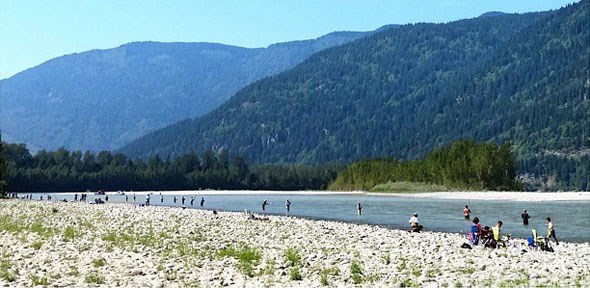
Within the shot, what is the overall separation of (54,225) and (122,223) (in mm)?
4696

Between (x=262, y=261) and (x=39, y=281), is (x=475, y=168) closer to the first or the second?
(x=262, y=261)

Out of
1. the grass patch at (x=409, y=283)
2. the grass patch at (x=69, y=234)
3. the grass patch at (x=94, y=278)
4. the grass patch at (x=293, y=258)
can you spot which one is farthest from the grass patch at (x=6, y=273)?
the grass patch at (x=409, y=283)

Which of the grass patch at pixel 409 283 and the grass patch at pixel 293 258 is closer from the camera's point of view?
the grass patch at pixel 409 283

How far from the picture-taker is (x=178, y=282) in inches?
875

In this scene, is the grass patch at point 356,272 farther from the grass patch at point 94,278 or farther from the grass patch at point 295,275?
the grass patch at point 94,278

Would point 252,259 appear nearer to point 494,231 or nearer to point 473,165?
point 494,231

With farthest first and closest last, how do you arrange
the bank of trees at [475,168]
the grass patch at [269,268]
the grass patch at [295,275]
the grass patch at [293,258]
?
1. the bank of trees at [475,168]
2. the grass patch at [293,258]
3. the grass patch at [269,268]
4. the grass patch at [295,275]

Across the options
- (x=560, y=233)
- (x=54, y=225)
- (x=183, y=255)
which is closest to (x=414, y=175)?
(x=560, y=233)

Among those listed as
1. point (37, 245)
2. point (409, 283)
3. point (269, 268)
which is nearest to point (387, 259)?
point (269, 268)

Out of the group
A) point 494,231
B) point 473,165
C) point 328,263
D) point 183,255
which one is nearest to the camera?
point 328,263

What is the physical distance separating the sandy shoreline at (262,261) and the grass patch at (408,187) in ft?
453

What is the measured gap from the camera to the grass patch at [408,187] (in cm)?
17650

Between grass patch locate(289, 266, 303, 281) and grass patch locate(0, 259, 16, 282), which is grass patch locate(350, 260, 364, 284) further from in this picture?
grass patch locate(0, 259, 16, 282)

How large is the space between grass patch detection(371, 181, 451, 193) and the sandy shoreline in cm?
13821
